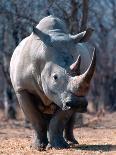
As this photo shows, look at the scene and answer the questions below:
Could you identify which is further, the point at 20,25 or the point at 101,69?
the point at 101,69

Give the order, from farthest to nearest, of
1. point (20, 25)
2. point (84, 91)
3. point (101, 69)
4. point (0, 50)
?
point (101, 69)
point (0, 50)
point (20, 25)
point (84, 91)

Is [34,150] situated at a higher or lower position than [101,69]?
higher

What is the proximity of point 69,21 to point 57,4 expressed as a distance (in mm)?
620

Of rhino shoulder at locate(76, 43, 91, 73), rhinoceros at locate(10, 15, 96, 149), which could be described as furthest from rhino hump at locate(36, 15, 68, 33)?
rhino shoulder at locate(76, 43, 91, 73)

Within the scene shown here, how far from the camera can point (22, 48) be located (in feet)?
33.3

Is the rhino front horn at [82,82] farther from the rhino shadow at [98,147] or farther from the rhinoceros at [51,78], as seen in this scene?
the rhino shadow at [98,147]

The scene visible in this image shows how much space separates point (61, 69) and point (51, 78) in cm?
26

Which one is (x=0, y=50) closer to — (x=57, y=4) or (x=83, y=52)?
(x=57, y=4)

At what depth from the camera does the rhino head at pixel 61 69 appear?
8.46 metres

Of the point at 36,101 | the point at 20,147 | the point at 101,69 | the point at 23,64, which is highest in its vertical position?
the point at 23,64

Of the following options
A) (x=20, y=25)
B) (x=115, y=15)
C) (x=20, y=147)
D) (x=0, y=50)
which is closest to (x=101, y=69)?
(x=115, y=15)

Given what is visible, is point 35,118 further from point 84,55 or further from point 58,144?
point 84,55

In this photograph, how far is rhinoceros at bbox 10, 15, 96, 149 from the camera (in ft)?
28.3

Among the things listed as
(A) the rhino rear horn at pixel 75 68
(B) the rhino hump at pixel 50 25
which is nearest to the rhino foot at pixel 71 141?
(B) the rhino hump at pixel 50 25
